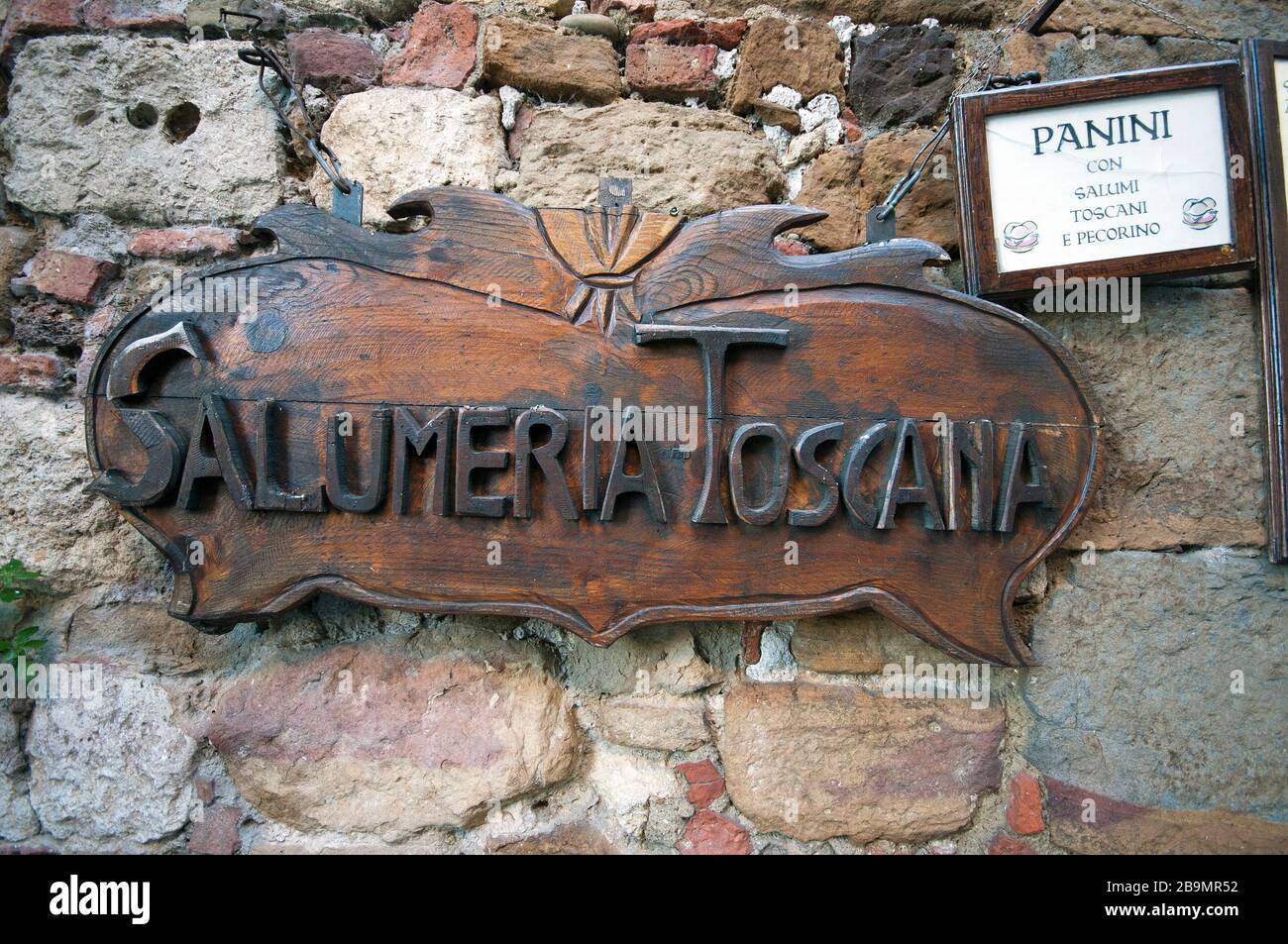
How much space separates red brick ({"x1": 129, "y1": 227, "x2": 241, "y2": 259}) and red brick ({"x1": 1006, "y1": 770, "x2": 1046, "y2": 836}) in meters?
1.86

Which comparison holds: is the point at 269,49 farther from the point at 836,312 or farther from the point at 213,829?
the point at 213,829

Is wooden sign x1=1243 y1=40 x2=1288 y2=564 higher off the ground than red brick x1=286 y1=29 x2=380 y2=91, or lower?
lower

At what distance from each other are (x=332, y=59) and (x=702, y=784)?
1633mm

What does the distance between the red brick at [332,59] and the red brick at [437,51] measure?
4 centimetres

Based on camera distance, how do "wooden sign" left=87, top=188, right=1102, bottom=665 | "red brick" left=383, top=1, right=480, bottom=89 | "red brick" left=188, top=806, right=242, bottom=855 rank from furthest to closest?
"red brick" left=383, top=1, right=480, bottom=89 < "red brick" left=188, top=806, right=242, bottom=855 < "wooden sign" left=87, top=188, right=1102, bottom=665

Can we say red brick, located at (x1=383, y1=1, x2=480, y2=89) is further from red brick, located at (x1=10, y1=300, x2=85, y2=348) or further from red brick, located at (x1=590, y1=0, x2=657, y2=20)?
red brick, located at (x1=10, y1=300, x2=85, y2=348)

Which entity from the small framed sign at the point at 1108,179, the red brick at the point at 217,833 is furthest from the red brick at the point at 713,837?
the small framed sign at the point at 1108,179

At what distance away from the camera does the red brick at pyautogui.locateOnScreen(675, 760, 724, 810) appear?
131 centimetres

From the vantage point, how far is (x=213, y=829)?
130cm

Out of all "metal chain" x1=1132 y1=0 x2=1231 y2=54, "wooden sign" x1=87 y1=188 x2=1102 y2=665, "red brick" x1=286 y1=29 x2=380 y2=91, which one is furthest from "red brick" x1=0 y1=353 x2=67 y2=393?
"metal chain" x1=1132 y1=0 x2=1231 y2=54

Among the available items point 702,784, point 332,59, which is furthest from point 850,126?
point 702,784

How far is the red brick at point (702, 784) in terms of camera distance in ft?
4.28

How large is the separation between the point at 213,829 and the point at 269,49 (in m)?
1.52

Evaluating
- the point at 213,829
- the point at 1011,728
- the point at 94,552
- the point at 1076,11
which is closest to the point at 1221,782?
the point at 1011,728
